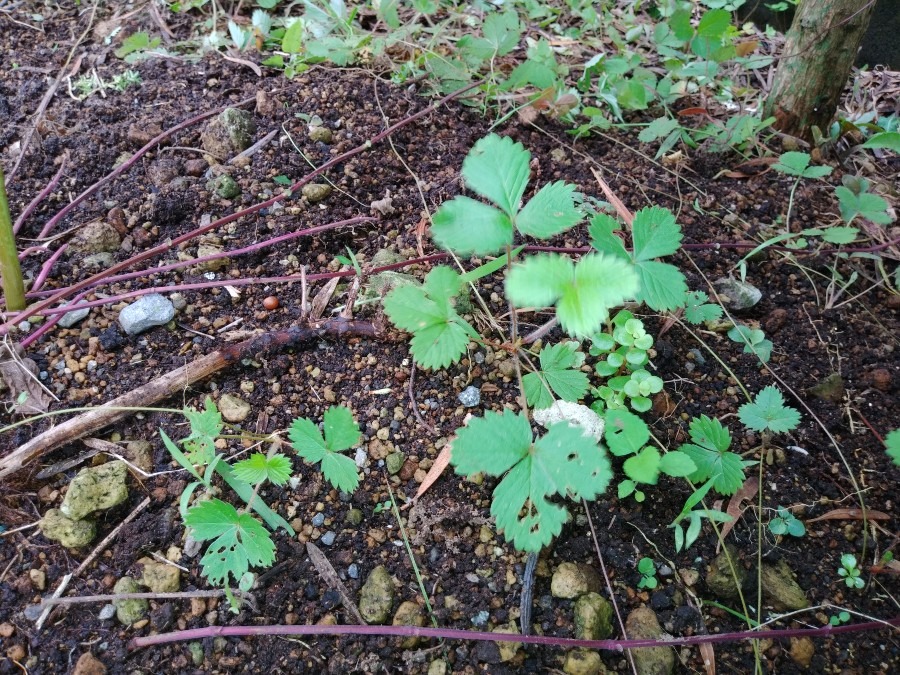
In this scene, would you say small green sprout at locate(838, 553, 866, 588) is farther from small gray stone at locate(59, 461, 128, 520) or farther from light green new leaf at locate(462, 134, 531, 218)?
small gray stone at locate(59, 461, 128, 520)

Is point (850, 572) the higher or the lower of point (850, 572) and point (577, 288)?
the lower

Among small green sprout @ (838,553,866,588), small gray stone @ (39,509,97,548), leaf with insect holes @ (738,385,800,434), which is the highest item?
leaf with insect holes @ (738,385,800,434)

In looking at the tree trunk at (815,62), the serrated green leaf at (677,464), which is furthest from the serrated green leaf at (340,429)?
the tree trunk at (815,62)

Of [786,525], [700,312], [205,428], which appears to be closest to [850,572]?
[786,525]

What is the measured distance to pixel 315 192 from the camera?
6.02 ft

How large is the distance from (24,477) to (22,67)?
6.42 ft

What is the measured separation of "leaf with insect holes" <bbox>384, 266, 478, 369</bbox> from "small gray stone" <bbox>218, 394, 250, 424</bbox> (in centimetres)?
48

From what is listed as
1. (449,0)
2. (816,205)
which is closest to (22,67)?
(449,0)

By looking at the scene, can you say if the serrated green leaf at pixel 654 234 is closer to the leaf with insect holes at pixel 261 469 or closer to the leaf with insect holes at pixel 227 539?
the leaf with insect holes at pixel 261 469

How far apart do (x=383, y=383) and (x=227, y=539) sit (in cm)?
50

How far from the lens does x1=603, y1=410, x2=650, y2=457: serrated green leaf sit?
1.24 metres

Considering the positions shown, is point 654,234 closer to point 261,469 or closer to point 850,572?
point 850,572

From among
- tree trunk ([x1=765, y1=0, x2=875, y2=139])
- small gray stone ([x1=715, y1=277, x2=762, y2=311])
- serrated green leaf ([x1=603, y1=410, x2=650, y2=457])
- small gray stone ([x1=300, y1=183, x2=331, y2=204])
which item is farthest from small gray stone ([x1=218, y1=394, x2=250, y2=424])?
tree trunk ([x1=765, y1=0, x2=875, y2=139])

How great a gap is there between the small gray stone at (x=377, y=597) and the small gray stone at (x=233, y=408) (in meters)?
0.49
